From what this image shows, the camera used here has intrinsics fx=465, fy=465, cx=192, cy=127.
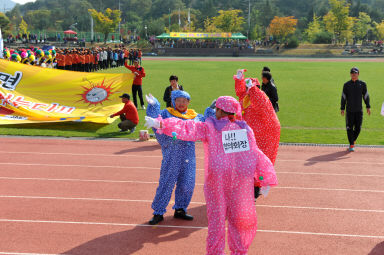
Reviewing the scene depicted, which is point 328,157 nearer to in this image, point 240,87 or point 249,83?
point 240,87

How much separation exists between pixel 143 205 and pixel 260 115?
233 centimetres

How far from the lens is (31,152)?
426 inches

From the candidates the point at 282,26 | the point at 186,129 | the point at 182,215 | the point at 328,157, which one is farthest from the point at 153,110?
the point at 282,26

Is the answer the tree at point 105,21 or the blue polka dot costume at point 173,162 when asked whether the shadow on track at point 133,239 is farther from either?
the tree at point 105,21

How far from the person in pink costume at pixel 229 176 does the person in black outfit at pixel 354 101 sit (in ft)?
21.3

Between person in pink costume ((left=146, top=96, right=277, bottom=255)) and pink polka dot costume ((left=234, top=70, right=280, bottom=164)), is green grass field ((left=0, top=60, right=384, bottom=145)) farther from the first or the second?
person in pink costume ((left=146, top=96, right=277, bottom=255))

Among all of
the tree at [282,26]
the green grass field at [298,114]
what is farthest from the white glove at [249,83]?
the tree at [282,26]

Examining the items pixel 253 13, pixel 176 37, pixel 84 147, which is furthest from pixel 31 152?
pixel 253 13

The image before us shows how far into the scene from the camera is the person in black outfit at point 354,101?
10.9 m

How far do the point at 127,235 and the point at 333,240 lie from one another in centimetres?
273

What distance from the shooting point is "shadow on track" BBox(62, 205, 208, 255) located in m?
5.72

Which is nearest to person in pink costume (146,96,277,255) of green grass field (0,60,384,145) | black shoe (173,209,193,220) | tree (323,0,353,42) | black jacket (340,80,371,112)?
black shoe (173,209,193,220)

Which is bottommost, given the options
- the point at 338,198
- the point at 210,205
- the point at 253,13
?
the point at 338,198

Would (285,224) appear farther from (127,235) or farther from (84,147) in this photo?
(84,147)
